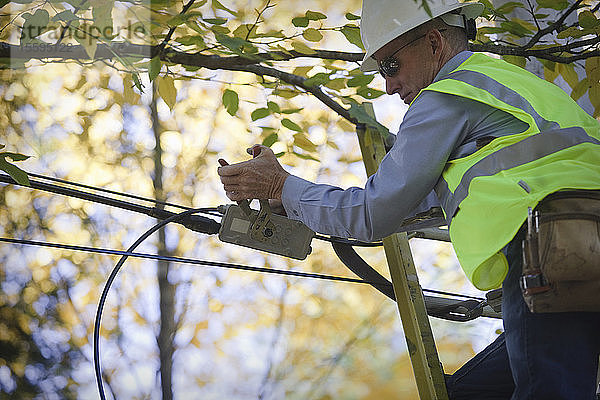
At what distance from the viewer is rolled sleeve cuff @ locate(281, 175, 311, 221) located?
5.12 feet

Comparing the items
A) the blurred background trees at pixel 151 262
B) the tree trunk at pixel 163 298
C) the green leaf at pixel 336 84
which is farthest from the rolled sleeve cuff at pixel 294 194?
the tree trunk at pixel 163 298

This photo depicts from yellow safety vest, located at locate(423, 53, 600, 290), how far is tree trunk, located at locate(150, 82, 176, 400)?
542 centimetres

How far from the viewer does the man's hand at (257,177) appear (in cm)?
165

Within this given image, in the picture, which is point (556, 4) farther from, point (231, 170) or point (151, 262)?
point (151, 262)

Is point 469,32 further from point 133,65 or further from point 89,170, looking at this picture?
point 89,170

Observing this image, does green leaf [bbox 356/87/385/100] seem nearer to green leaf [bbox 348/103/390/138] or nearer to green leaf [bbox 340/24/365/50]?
green leaf [bbox 348/103/390/138]

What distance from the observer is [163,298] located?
6.57 meters

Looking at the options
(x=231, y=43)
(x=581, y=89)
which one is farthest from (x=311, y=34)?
(x=581, y=89)

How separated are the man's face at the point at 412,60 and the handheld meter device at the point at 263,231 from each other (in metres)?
0.49

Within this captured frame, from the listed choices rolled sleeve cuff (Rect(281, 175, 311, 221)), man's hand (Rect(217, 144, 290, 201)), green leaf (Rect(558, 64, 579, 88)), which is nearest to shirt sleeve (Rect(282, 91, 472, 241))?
rolled sleeve cuff (Rect(281, 175, 311, 221))

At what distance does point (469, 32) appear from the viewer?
5.41ft

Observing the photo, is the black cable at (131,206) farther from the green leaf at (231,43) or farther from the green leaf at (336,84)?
the green leaf at (336,84)

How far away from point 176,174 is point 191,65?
14.8ft

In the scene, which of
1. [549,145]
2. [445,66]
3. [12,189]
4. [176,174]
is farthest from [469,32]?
[12,189]
